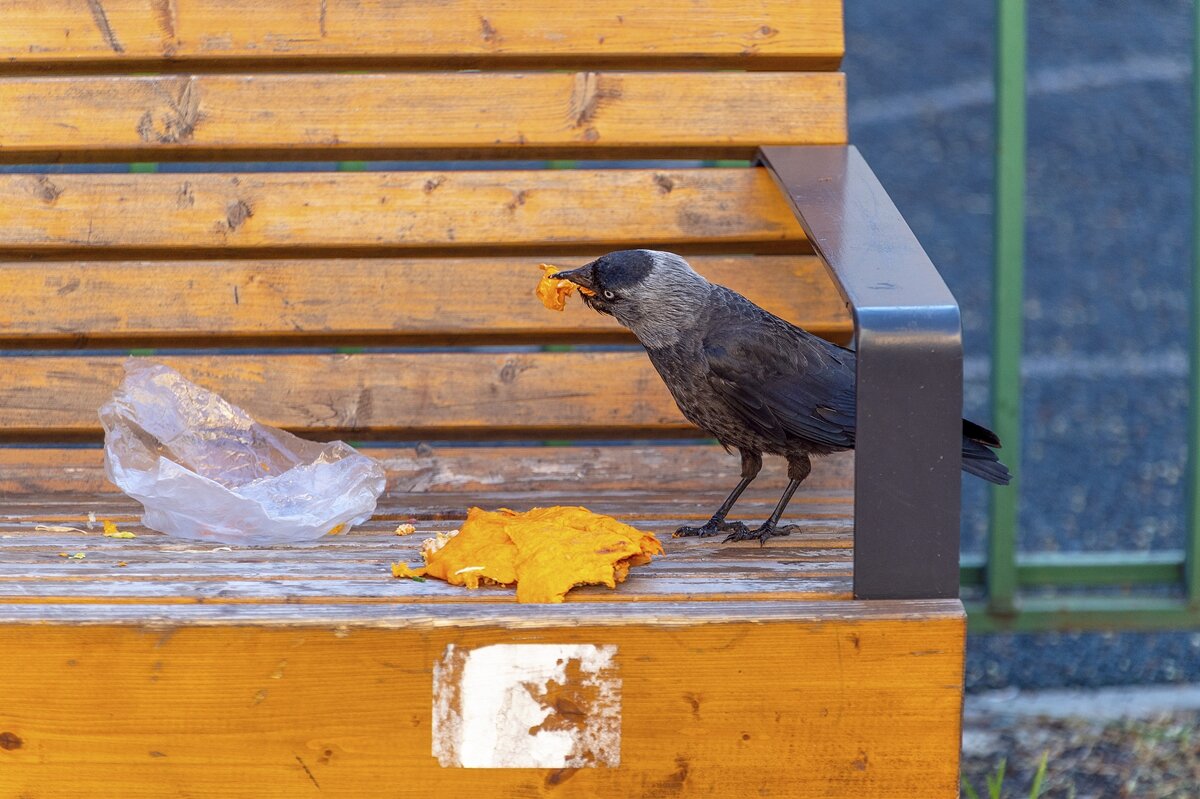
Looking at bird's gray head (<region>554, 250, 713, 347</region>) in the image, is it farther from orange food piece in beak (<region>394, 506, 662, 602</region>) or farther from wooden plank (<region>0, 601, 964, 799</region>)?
wooden plank (<region>0, 601, 964, 799</region>)

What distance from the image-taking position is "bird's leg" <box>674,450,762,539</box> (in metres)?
2.13

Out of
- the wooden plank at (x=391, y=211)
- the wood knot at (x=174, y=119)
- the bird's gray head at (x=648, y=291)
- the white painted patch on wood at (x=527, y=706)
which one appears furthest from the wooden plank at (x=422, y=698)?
the wood knot at (x=174, y=119)

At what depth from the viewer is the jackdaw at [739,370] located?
2078 mm

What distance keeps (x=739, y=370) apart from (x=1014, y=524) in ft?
4.19

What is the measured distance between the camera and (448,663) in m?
1.62

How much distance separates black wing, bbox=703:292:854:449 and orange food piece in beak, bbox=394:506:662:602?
0.96ft

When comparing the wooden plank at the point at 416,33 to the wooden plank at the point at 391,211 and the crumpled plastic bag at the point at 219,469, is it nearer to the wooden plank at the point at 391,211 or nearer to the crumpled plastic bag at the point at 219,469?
the wooden plank at the point at 391,211

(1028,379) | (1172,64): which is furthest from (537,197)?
(1172,64)

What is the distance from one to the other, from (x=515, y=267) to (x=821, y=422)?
0.85m

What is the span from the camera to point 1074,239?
729 cm

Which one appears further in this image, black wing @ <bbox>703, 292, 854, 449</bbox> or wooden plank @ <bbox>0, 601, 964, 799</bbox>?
black wing @ <bbox>703, 292, 854, 449</bbox>

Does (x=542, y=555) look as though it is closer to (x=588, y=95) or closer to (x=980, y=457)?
(x=980, y=457)

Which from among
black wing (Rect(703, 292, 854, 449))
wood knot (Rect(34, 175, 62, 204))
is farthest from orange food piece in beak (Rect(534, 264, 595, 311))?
wood knot (Rect(34, 175, 62, 204))

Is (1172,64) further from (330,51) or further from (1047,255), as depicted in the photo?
(330,51)
